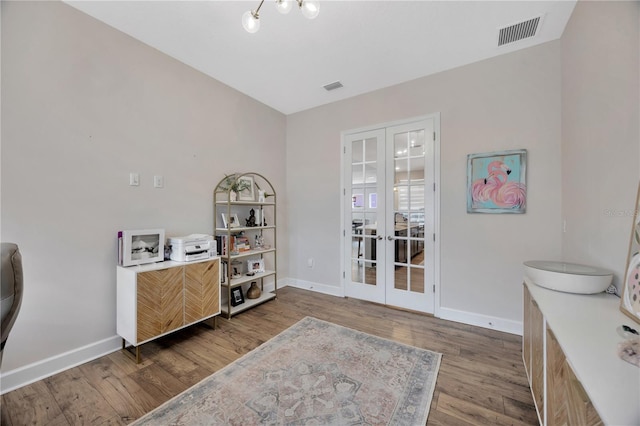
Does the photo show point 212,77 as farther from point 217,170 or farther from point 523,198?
point 523,198

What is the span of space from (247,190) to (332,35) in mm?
2009

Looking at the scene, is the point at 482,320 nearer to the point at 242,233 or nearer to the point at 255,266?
the point at 255,266

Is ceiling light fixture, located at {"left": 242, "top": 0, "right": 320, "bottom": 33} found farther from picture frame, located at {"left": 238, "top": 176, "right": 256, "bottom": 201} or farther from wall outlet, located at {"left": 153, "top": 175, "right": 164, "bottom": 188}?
picture frame, located at {"left": 238, "top": 176, "right": 256, "bottom": 201}

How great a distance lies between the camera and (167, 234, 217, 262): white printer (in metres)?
2.39

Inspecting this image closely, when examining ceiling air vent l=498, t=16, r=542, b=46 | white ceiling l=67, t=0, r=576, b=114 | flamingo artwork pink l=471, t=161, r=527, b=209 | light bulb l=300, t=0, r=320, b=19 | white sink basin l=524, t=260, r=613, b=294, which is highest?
white ceiling l=67, t=0, r=576, b=114

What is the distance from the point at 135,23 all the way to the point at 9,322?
239cm

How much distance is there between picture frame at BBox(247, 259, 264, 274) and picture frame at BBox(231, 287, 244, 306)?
327 mm

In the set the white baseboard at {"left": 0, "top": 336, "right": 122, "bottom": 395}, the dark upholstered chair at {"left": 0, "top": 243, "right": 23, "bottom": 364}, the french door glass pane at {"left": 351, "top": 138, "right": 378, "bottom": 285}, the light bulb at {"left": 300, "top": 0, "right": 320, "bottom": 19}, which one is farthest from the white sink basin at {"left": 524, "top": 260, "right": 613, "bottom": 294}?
the white baseboard at {"left": 0, "top": 336, "right": 122, "bottom": 395}

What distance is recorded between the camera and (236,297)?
120 inches

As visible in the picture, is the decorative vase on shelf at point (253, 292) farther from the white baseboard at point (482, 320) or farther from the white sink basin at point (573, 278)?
the white sink basin at point (573, 278)

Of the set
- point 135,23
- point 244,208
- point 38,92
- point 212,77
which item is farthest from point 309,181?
point 38,92

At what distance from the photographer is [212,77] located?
2.97 metres

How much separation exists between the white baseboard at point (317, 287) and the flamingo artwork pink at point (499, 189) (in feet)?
6.91

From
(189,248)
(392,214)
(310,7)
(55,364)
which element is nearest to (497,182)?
(392,214)
